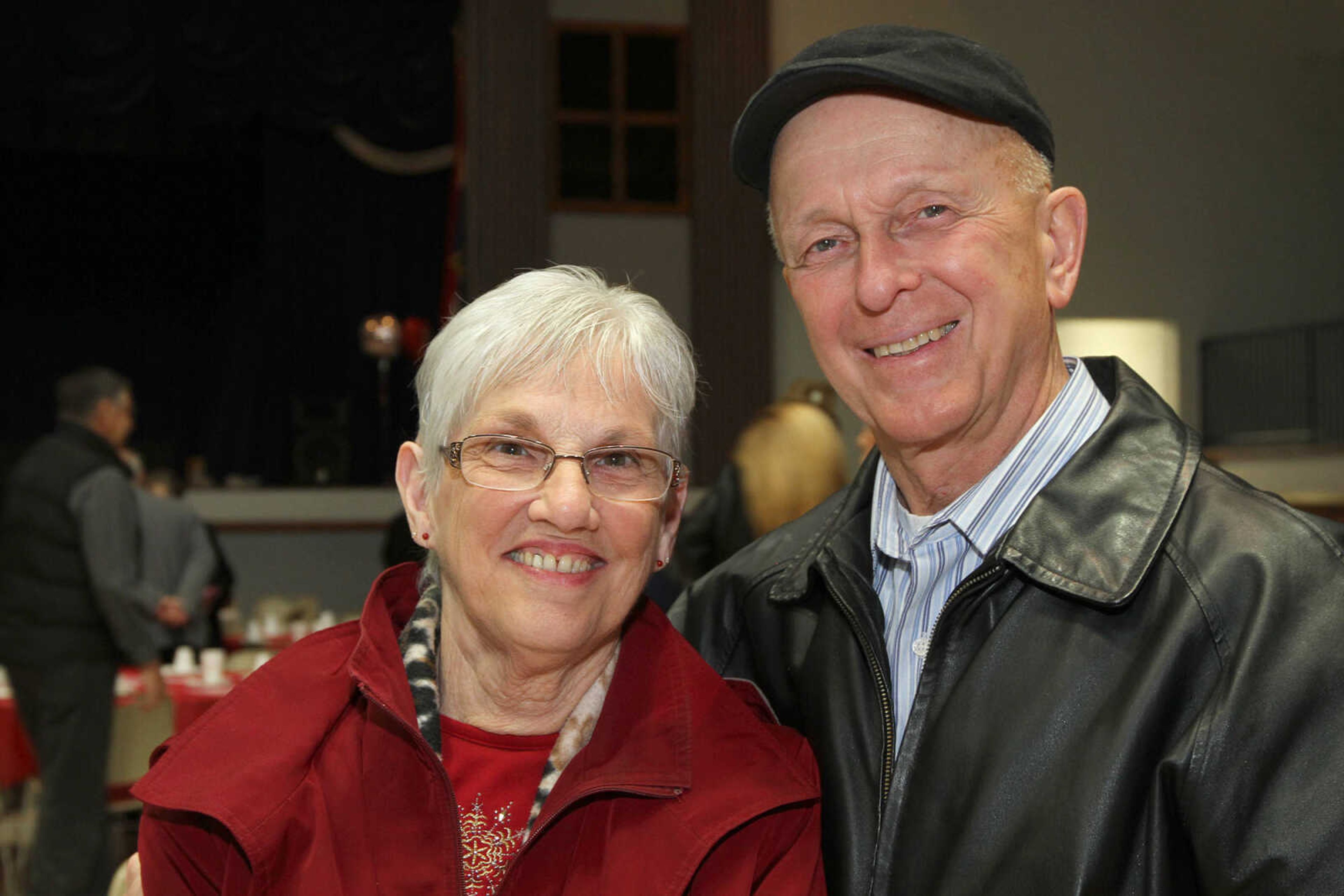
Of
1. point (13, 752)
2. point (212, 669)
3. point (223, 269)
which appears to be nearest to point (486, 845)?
point (212, 669)

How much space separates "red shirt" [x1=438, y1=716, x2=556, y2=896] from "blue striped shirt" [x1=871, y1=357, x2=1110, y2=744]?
41 centimetres

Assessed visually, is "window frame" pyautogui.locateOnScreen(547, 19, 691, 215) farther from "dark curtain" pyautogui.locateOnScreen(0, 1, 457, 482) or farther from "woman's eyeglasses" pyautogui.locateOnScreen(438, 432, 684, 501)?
"woman's eyeglasses" pyautogui.locateOnScreen(438, 432, 684, 501)

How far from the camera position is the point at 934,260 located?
1427 mm

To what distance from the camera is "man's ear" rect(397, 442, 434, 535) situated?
156 centimetres

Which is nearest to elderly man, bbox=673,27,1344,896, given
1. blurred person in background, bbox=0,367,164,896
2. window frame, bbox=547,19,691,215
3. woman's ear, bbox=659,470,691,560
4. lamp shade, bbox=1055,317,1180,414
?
woman's ear, bbox=659,470,691,560

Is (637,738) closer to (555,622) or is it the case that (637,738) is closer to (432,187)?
(555,622)

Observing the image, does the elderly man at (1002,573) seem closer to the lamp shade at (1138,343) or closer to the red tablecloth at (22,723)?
the red tablecloth at (22,723)

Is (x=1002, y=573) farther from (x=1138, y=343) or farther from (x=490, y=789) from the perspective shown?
(x=1138, y=343)

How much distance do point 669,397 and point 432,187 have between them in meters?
12.3

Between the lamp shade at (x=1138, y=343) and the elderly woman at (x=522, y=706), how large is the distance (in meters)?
5.24

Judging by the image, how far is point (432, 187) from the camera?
13.3m

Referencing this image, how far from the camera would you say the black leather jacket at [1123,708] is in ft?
3.82

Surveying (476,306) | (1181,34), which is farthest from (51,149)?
(476,306)

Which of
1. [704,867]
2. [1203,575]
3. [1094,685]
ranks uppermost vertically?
[1203,575]
